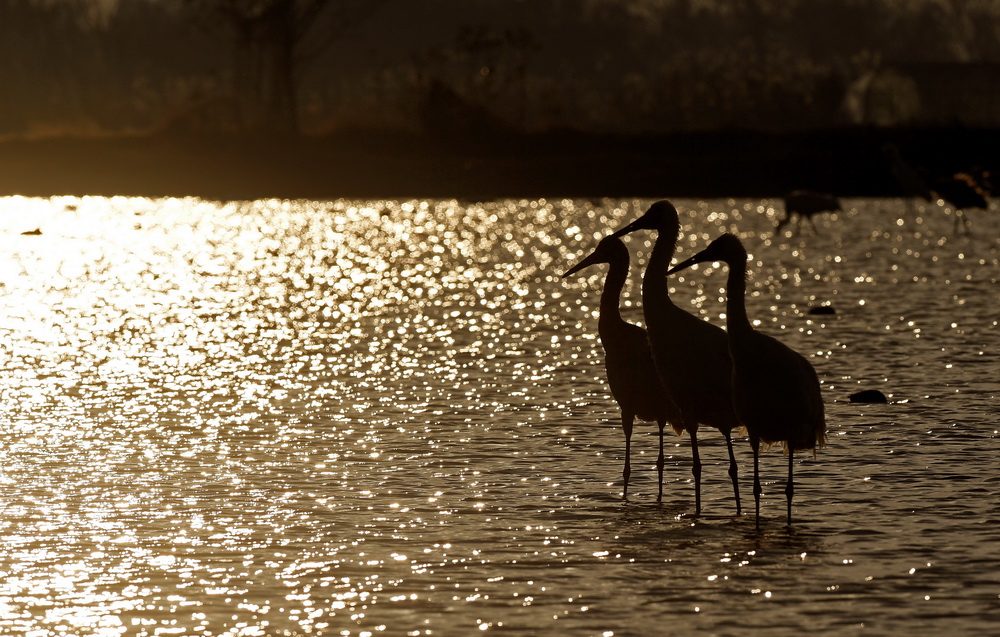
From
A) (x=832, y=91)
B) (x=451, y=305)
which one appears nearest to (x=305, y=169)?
(x=832, y=91)

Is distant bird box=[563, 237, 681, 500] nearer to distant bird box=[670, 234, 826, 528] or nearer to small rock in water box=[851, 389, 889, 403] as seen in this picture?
distant bird box=[670, 234, 826, 528]

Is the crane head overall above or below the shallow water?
above

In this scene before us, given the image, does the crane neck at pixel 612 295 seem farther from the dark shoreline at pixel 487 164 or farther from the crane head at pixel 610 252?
the dark shoreline at pixel 487 164

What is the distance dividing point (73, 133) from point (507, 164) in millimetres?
17685

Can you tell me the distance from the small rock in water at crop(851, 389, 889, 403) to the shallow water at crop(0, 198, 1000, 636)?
A: 136 mm

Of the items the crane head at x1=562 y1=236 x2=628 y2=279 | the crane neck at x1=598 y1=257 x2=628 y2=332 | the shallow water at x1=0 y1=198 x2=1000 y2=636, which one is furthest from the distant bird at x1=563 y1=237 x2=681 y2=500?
the shallow water at x1=0 y1=198 x2=1000 y2=636

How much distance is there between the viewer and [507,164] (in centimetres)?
7050

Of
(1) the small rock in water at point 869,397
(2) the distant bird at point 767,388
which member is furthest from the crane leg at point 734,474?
(1) the small rock in water at point 869,397

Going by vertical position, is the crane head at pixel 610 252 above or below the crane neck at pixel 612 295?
above

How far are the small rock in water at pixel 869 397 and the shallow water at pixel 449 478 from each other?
136 millimetres

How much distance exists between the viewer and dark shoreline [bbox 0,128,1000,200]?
220 ft

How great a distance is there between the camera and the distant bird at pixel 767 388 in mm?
9906

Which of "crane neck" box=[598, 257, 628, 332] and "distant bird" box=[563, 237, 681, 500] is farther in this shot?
"crane neck" box=[598, 257, 628, 332]

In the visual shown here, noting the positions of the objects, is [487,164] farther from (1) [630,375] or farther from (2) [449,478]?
(1) [630,375]
